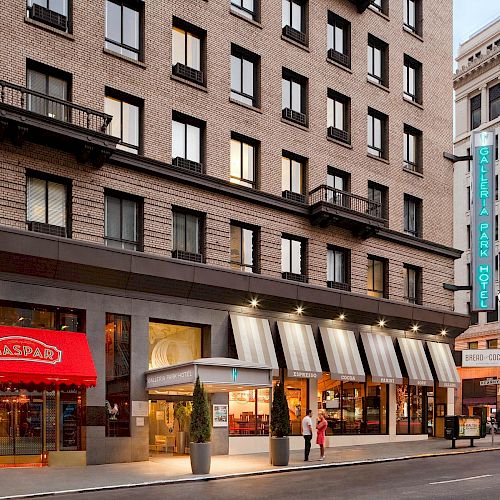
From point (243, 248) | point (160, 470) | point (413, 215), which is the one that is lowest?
point (160, 470)

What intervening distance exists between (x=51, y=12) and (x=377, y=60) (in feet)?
64.8

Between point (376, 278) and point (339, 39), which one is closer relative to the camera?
point (339, 39)

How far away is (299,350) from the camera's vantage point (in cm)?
3541

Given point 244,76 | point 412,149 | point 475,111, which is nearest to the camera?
point 244,76

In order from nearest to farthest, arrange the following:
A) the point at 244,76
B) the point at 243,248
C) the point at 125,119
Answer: the point at 125,119, the point at 243,248, the point at 244,76

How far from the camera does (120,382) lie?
95.5 ft

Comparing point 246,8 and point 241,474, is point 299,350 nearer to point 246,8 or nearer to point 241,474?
point 241,474

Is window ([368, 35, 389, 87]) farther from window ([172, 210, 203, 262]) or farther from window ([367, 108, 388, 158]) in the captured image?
window ([172, 210, 203, 262])

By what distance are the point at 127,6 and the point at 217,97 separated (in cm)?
510

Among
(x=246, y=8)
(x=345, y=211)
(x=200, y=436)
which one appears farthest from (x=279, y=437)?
(x=246, y=8)

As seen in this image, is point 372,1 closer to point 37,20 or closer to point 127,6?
point 127,6

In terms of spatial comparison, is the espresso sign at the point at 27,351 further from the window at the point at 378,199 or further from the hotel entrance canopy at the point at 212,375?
the window at the point at 378,199

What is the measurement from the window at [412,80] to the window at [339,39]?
Result: 16.4 feet

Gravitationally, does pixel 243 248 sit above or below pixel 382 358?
above
